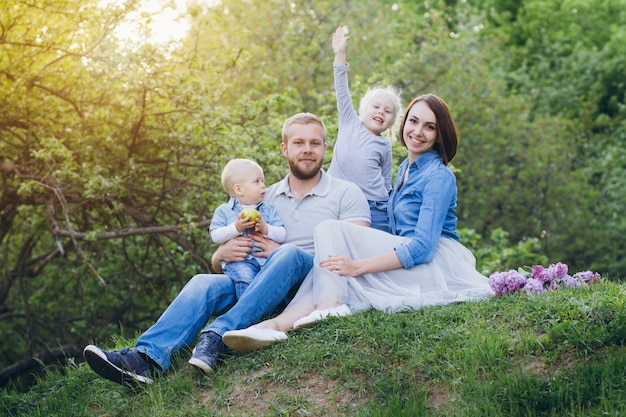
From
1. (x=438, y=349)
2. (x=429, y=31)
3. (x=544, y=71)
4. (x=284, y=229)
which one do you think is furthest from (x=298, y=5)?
(x=438, y=349)

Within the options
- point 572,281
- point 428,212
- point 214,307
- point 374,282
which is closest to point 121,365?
point 214,307

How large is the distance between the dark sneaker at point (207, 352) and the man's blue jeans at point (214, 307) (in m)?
0.06

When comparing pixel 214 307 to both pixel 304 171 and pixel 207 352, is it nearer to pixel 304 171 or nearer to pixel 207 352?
pixel 207 352

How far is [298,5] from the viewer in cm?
1511

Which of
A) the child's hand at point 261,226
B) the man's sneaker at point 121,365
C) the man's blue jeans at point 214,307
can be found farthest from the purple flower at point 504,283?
the man's sneaker at point 121,365

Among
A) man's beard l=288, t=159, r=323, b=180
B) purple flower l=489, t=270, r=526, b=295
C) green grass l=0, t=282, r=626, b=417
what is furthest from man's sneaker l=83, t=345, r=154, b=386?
purple flower l=489, t=270, r=526, b=295

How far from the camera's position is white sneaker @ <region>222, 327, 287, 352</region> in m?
4.78

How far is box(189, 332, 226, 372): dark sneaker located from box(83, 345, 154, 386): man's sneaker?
301 mm

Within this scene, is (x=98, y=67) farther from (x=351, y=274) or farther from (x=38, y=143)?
(x=351, y=274)

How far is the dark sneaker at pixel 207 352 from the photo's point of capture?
4.83 m

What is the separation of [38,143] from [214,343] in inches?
188

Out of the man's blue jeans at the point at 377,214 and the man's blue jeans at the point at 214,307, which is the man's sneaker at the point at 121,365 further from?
the man's blue jeans at the point at 377,214

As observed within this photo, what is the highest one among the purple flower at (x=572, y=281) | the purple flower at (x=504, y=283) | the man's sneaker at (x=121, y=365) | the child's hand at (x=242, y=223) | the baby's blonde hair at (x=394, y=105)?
the baby's blonde hair at (x=394, y=105)

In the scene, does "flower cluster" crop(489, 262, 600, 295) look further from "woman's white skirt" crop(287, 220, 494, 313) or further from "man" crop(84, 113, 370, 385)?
"man" crop(84, 113, 370, 385)
